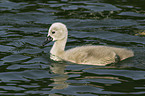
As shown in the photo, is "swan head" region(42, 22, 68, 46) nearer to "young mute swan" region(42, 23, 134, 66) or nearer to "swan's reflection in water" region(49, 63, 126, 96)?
"young mute swan" region(42, 23, 134, 66)

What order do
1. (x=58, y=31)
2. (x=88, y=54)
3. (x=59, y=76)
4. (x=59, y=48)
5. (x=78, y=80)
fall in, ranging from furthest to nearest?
1. (x=59, y=48)
2. (x=58, y=31)
3. (x=88, y=54)
4. (x=59, y=76)
5. (x=78, y=80)

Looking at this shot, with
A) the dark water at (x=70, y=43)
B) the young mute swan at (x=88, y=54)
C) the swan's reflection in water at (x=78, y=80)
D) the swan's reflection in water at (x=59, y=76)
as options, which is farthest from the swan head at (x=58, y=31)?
the swan's reflection in water at (x=78, y=80)

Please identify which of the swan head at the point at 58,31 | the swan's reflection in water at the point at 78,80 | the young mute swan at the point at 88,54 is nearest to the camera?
the swan's reflection in water at the point at 78,80

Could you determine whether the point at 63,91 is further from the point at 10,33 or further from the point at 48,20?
the point at 48,20

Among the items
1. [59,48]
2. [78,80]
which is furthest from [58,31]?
[78,80]

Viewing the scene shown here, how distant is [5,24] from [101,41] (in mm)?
4119

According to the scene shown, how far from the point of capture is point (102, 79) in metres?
8.02

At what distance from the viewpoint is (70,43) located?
11.3 meters

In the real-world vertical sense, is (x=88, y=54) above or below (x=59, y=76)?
above

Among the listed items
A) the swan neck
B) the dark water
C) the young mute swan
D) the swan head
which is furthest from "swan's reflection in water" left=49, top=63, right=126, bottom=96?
the swan head

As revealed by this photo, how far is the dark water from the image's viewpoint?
7.59 m

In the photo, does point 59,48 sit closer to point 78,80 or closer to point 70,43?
point 70,43

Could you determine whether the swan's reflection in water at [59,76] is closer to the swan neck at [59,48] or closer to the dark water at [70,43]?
the dark water at [70,43]

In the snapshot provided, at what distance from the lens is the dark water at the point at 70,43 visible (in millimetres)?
7590
